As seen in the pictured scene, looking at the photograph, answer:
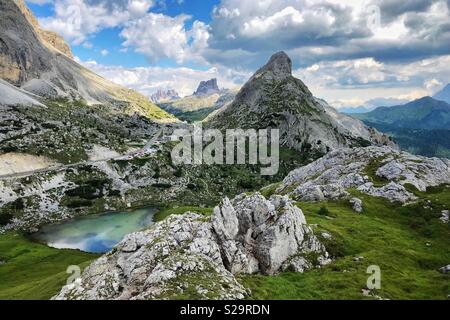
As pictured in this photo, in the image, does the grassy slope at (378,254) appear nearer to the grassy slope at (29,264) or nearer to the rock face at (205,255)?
the rock face at (205,255)

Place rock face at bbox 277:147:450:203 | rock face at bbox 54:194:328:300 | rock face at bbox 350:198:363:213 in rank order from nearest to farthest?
rock face at bbox 54:194:328:300
rock face at bbox 350:198:363:213
rock face at bbox 277:147:450:203

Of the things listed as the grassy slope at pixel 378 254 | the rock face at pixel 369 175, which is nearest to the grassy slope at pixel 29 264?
the grassy slope at pixel 378 254

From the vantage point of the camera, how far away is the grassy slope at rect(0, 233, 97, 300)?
70400mm

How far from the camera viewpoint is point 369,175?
117438 mm

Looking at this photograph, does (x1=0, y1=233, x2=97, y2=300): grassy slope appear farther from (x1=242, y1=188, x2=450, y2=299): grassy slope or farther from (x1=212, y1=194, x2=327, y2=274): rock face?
(x1=242, y1=188, x2=450, y2=299): grassy slope

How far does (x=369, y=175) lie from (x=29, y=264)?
9926cm

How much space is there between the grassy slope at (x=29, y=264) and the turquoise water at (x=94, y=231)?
9583 mm

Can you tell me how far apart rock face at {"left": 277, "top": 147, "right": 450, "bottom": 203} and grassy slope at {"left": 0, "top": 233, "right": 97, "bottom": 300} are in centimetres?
6353

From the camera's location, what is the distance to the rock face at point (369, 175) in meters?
104

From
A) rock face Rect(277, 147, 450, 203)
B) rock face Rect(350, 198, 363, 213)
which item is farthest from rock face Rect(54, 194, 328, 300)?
rock face Rect(277, 147, 450, 203)

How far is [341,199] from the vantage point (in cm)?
9975

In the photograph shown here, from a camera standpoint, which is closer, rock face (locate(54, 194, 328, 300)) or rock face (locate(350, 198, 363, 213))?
rock face (locate(54, 194, 328, 300))
